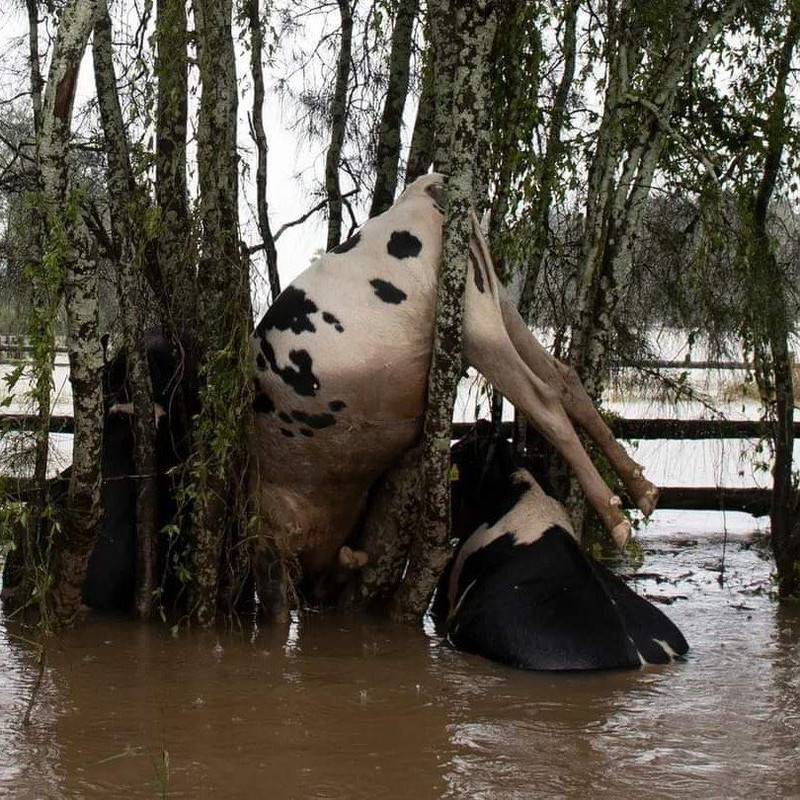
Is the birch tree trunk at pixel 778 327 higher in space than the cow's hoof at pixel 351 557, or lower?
higher

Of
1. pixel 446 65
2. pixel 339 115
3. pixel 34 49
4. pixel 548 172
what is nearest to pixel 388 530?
pixel 548 172

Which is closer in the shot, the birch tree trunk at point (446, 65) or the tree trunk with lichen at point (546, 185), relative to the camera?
the birch tree trunk at point (446, 65)

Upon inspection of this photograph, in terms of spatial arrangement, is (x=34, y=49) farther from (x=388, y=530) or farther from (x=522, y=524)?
(x=522, y=524)

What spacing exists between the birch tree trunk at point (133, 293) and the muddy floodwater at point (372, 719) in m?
0.42

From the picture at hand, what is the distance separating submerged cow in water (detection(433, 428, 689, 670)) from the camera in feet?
18.6

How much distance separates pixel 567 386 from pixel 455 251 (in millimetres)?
1149

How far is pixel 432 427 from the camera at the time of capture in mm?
6012

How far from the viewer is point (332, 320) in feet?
20.4

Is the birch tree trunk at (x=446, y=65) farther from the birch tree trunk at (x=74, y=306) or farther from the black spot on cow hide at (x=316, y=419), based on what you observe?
the birch tree trunk at (x=74, y=306)

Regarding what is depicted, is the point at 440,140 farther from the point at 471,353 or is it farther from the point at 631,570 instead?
the point at 631,570

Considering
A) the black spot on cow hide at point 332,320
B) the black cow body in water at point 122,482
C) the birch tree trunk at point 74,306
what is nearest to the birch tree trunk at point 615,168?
the black spot on cow hide at point 332,320

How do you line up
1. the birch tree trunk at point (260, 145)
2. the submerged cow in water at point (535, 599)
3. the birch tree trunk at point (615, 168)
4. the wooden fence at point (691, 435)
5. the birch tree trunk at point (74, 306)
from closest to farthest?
the birch tree trunk at point (74, 306)
the submerged cow in water at point (535, 599)
the birch tree trunk at point (615, 168)
the birch tree trunk at point (260, 145)
the wooden fence at point (691, 435)

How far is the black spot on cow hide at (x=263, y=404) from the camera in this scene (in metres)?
6.31

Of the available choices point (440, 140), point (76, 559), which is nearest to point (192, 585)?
point (76, 559)
